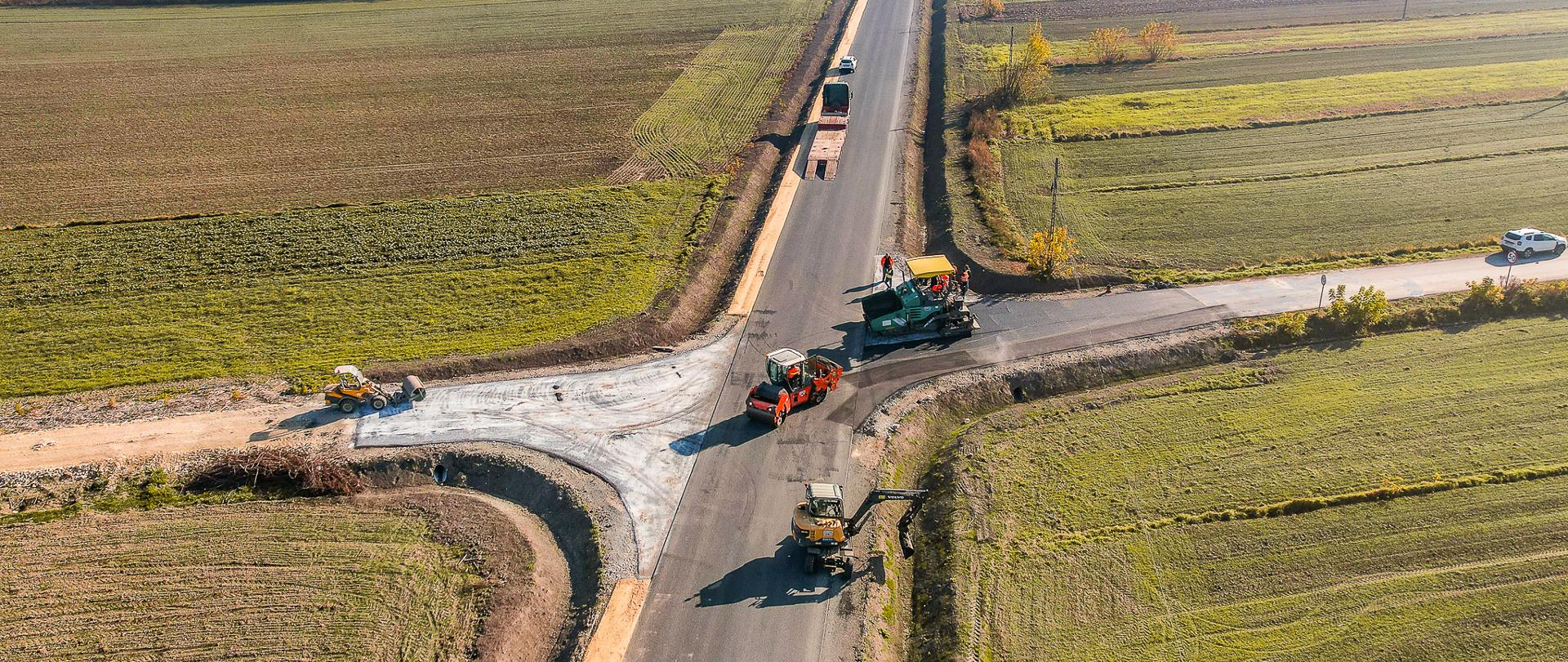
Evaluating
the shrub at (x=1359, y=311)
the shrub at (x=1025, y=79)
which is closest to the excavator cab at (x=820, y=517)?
the shrub at (x=1359, y=311)

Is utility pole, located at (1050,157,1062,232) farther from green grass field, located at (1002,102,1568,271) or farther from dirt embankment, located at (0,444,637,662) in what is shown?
dirt embankment, located at (0,444,637,662)

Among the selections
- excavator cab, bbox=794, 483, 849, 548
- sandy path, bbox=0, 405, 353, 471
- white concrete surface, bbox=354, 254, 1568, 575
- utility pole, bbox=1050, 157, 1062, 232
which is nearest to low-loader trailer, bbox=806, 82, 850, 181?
utility pole, bbox=1050, 157, 1062, 232

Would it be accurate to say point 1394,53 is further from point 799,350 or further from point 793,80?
point 799,350

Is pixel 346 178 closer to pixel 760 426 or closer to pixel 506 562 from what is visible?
pixel 760 426

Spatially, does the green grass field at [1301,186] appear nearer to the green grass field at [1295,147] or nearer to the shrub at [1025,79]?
the green grass field at [1295,147]

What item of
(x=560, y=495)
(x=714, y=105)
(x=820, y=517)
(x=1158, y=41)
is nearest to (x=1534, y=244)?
(x=820, y=517)

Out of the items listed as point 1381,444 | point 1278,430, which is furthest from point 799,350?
point 1381,444
